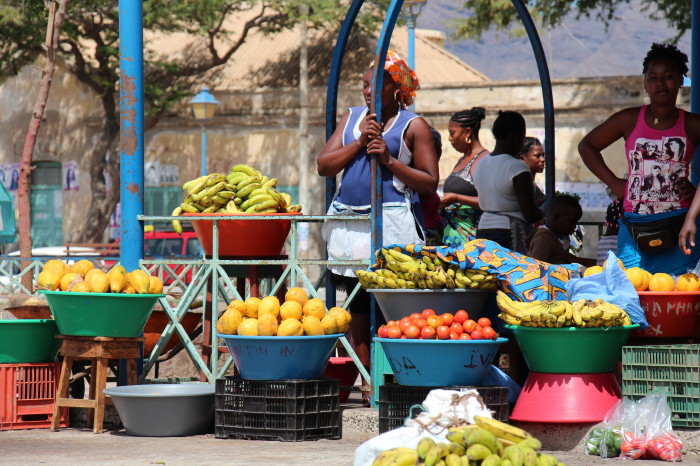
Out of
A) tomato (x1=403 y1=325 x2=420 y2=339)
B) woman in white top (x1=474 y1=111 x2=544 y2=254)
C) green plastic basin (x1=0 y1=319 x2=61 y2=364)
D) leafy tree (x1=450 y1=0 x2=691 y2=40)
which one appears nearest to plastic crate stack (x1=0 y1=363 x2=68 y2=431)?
green plastic basin (x1=0 y1=319 x2=61 y2=364)

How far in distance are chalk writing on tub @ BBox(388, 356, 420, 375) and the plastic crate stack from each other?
2422 millimetres

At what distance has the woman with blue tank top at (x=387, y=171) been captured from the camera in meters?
6.98

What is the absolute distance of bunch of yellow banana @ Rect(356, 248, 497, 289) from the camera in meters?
6.39

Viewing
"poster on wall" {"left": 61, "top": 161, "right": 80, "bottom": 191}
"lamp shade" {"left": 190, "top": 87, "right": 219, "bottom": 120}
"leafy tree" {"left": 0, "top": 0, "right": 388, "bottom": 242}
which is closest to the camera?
"lamp shade" {"left": 190, "top": 87, "right": 219, "bottom": 120}

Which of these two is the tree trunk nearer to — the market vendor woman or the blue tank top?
the blue tank top

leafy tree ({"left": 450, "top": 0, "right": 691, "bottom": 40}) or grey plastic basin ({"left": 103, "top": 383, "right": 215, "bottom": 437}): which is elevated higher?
leafy tree ({"left": 450, "top": 0, "right": 691, "bottom": 40})

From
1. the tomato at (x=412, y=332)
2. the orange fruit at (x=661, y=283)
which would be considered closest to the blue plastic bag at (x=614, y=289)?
the orange fruit at (x=661, y=283)

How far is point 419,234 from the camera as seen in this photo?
7.18m

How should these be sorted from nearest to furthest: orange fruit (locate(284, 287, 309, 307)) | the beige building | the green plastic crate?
the green plastic crate
orange fruit (locate(284, 287, 309, 307))
the beige building

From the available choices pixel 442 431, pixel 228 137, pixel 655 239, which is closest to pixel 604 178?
pixel 655 239

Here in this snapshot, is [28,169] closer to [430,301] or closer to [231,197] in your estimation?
[231,197]

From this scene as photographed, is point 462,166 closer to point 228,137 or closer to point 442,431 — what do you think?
point 442,431

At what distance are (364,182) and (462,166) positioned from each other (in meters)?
1.67

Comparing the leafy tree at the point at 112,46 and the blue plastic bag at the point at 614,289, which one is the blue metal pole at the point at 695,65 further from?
the leafy tree at the point at 112,46
